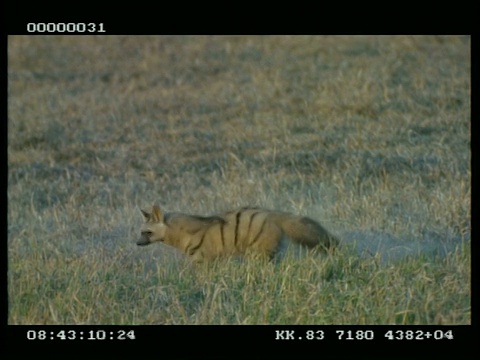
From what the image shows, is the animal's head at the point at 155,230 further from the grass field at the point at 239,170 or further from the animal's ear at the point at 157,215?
the grass field at the point at 239,170

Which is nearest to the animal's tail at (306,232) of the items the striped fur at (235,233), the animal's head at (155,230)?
the striped fur at (235,233)

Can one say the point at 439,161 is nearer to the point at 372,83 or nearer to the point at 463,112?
the point at 463,112

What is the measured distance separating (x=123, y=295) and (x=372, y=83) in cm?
735

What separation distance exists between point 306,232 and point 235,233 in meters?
0.56

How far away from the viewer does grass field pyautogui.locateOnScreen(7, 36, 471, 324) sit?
248 inches

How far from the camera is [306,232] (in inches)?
284

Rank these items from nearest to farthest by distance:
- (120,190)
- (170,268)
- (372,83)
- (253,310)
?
(253,310) < (170,268) < (120,190) < (372,83)

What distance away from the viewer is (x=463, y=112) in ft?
38.5

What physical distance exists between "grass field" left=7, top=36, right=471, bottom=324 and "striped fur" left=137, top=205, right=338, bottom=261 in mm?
191

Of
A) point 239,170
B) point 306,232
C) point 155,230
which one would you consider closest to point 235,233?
point 306,232

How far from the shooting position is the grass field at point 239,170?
248 inches

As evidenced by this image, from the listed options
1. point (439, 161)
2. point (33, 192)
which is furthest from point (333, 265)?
point (33, 192)

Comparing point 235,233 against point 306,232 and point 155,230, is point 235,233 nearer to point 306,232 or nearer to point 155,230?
point 306,232

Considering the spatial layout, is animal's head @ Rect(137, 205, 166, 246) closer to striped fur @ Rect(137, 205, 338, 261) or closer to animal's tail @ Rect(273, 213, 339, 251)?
striped fur @ Rect(137, 205, 338, 261)
